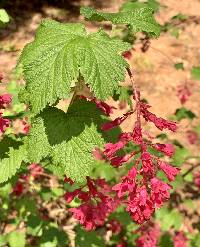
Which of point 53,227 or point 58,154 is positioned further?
point 53,227

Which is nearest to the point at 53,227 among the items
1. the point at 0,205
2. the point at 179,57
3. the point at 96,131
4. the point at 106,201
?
the point at 0,205

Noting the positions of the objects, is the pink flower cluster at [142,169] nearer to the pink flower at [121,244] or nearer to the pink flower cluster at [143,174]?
the pink flower cluster at [143,174]

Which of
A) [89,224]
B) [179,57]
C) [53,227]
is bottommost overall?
[53,227]

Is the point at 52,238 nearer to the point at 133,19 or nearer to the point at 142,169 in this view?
the point at 142,169

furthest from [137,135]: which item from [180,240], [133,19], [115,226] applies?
[180,240]

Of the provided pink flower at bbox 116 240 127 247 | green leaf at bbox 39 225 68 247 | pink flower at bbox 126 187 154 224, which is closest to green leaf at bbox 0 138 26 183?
pink flower at bbox 126 187 154 224

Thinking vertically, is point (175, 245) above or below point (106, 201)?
below

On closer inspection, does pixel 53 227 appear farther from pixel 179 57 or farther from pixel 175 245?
pixel 179 57

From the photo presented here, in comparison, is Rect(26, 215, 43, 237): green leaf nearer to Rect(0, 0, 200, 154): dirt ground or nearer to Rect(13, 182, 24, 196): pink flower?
Rect(13, 182, 24, 196): pink flower
